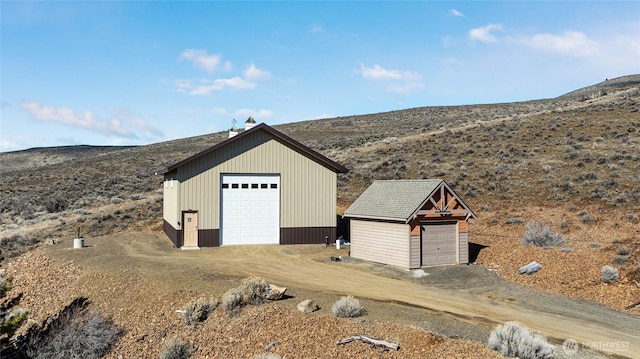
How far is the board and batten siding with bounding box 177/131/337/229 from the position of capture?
24.9 meters

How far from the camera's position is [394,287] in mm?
16781

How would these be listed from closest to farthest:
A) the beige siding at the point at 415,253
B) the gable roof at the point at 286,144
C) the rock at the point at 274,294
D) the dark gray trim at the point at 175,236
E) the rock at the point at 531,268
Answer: the rock at the point at 274,294 < the rock at the point at 531,268 < the beige siding at the point at 415,253 < the dark gray trim at the point at 175,236 < the gable roof at the point at 286,144

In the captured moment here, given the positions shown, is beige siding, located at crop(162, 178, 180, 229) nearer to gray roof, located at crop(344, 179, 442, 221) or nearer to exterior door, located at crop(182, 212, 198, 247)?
exterior door, located at crop(182, 212, 198, 247)

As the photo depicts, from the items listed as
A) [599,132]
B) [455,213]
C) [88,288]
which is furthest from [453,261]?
[599,132]

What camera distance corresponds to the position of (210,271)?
18594mm

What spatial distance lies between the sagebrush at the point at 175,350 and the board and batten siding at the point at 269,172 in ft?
43.5

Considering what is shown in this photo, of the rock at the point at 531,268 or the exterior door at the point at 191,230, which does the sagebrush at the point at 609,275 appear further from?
the exterior door at the point at 191,230

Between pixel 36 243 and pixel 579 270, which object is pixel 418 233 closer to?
pixel 579 270

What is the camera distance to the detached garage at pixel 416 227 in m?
19.8

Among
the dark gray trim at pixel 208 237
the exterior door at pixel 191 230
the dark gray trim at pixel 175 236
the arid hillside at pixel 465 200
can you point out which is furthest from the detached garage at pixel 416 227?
the dark gray trim at pixel 175 236

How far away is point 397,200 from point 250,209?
8.79m

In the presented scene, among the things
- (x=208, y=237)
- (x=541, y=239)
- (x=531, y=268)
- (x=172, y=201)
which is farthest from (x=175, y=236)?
(x=541, y=239)

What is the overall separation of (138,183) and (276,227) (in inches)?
1257

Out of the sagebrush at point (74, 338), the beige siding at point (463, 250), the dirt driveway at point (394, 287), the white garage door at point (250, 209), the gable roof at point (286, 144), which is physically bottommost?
the sagebrush at point (74, 338)
